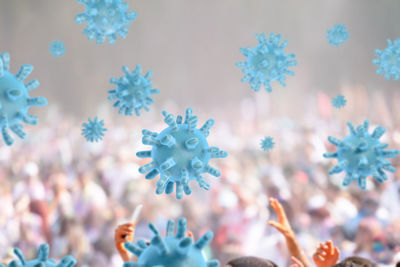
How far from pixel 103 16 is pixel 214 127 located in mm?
3586

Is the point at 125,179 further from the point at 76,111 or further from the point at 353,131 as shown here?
the point at 353,131

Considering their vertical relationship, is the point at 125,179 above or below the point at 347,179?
above

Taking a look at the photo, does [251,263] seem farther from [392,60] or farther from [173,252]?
[392,60]

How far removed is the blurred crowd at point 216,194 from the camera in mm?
5676

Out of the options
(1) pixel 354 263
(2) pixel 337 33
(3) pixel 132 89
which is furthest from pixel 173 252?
(2) pixel 337 33

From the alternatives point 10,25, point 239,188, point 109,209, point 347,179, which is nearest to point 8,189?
point 109,209

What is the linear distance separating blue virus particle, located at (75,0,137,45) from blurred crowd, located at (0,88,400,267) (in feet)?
10.4

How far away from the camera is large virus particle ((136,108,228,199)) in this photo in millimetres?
2346

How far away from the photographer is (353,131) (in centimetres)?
289

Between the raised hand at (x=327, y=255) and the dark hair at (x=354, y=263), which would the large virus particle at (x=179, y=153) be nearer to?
the dark hair at (x=354, y=263)

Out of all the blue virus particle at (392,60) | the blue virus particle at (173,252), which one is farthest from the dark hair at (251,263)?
the blue virus particle at (392,60)

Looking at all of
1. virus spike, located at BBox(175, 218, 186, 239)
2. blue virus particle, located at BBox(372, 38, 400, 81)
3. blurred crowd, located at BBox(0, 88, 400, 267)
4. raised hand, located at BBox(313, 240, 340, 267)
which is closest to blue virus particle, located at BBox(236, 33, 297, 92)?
blue virus particle, located at BBox(372, 38, 400, 81)

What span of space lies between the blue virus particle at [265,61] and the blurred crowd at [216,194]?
114 inches

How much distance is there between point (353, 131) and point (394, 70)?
141cm
